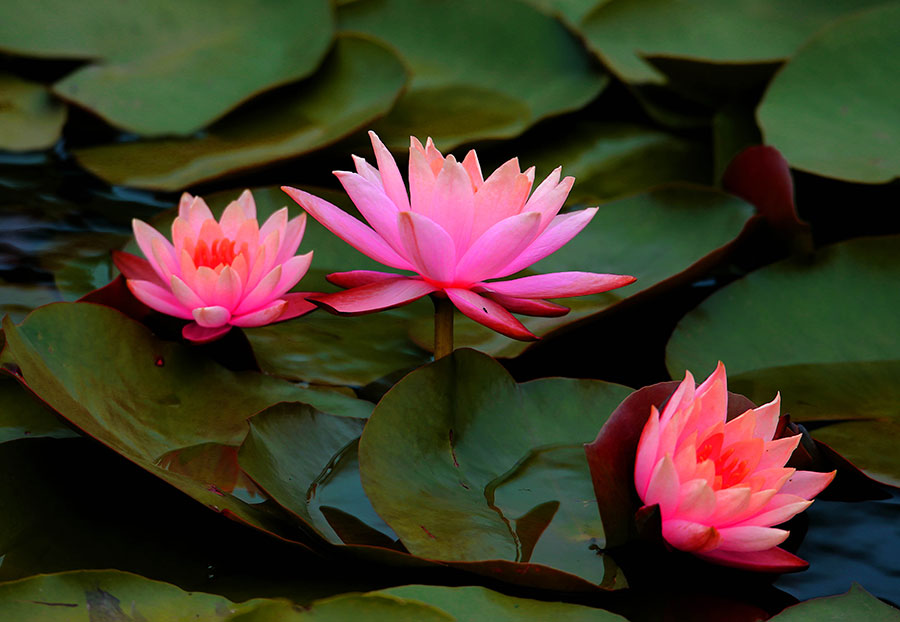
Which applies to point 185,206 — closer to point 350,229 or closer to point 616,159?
point 350,229

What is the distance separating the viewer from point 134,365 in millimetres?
1248

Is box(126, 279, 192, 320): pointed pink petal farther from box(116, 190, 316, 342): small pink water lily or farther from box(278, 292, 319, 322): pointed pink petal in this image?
box(278, 292, 319, 322): pointed pink petal

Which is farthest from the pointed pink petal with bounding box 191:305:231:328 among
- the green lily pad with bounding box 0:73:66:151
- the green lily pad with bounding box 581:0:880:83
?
the green lily pad with bounding box 581:0:880:83

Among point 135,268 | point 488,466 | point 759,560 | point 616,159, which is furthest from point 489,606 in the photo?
point 616,159

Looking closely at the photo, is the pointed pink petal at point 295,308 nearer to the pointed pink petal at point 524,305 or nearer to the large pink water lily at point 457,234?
the large pink water lily at point 457,234

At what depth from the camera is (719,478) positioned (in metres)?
0.96

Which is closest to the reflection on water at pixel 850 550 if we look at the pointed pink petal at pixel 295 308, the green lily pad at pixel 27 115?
the pointed pink petal at pixel 295 308

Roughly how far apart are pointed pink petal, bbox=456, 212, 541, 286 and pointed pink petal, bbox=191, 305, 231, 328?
388 mm

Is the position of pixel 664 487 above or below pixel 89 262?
above

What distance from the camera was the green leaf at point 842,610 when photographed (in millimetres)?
952

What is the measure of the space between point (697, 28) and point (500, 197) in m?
1.63

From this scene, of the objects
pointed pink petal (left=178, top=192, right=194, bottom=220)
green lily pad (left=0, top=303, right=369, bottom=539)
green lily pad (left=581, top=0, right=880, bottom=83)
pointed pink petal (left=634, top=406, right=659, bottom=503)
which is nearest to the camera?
pointed pink petal (left=634, top=406, right=659, bottom=503)

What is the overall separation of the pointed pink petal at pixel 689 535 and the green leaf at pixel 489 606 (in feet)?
0.37

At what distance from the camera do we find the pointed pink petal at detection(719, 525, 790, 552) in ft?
3.12
